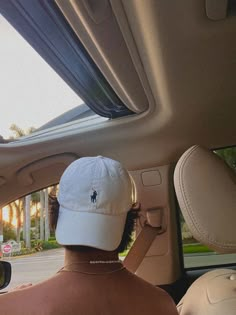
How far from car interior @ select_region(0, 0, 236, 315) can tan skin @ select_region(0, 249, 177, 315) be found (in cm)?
49

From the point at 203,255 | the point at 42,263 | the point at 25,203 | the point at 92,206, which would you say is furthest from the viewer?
the point at 42,263

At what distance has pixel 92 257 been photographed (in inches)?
54.4

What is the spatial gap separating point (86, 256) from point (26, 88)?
3.78 ft

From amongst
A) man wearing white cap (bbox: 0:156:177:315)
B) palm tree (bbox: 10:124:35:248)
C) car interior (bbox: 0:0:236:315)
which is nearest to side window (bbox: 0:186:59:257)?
palm tree (bbox: 10:124:35:248)

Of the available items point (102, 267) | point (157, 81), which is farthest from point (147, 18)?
point (102, 267)

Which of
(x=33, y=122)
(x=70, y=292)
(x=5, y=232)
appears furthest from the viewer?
(x=5, y=232)

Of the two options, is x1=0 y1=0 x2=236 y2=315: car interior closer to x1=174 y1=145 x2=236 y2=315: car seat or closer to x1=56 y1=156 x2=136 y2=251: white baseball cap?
x1=174 y1=145 x2=236 y2=315: car seat

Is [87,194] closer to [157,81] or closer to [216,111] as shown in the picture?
[157,81]

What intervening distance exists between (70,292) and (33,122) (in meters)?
1.46

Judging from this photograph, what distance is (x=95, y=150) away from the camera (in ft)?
8.98

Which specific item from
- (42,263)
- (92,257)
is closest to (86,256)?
(92,257)

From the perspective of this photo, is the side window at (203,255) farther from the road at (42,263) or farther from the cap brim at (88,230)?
the cap brim at (88,230)

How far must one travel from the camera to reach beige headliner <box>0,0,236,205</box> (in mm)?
1562

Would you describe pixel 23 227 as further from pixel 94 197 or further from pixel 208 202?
pixel 94 197
